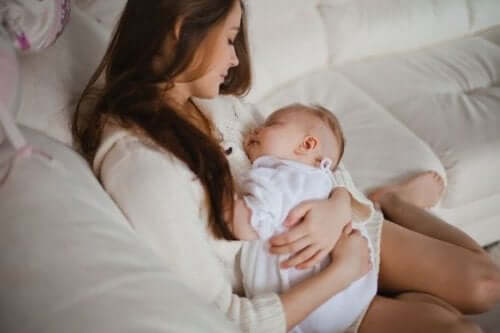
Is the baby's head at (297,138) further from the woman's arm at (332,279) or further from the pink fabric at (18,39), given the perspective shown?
the pink fabric at (18,39)

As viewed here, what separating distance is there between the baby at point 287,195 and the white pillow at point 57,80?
367mm

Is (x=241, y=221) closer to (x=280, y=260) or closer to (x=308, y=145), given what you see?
(x=280, y=260)

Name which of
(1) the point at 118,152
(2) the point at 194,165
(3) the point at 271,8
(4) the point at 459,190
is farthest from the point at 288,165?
(3) the point at 271,8

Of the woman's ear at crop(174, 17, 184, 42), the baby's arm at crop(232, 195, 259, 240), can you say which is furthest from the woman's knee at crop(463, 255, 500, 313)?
the woman's ear at crop(174, 17, 184, 42)

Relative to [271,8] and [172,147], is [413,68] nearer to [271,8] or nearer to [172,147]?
[271,8]

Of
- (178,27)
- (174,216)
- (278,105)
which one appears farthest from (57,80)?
(278,105)

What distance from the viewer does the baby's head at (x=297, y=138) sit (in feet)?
3.67

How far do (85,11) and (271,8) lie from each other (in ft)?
1.98

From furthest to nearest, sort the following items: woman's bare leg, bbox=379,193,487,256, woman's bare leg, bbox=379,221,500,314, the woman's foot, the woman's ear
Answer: the woman's foot < woman's bare leg, bbox=379,193,487,256 < woman's bare leg, bbox=379,221,500,314 < the woman's ear

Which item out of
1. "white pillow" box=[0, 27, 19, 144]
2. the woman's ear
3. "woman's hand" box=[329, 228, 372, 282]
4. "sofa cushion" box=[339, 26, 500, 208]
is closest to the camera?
"white pillow" box=[0, 27, 19, 144]

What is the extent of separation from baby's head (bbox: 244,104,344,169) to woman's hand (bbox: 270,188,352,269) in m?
0.13

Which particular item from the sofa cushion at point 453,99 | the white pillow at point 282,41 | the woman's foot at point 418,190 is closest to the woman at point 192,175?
the woman's foot at point 418,190

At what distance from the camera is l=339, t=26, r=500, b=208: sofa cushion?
1.48 meters

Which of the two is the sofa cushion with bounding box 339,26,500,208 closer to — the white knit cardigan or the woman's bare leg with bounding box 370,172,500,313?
the woman's bare leg with bounding box 370,172,500,313
